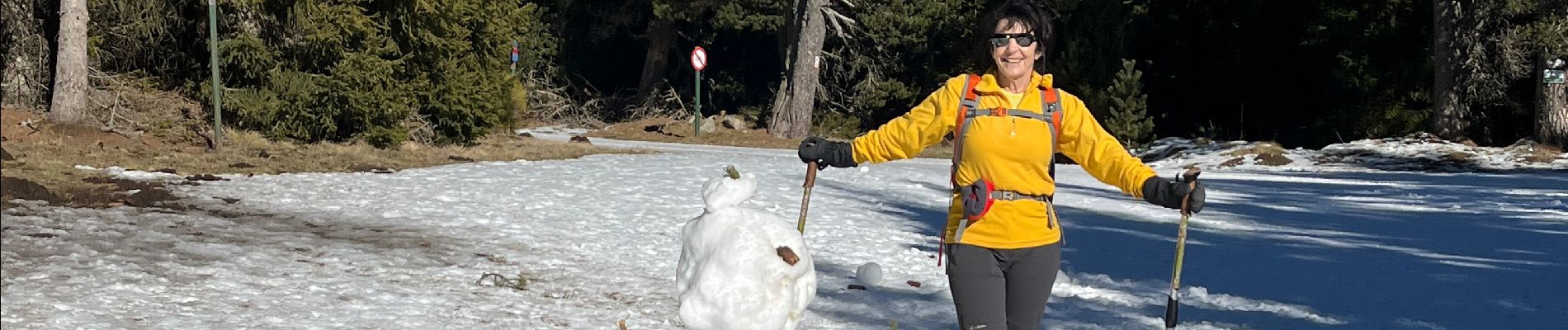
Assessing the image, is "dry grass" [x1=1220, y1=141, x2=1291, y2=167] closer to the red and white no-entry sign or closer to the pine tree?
the pine tree

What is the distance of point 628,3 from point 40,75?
23.7m

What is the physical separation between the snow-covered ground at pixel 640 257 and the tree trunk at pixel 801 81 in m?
16.0

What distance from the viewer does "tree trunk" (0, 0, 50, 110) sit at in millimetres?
18375

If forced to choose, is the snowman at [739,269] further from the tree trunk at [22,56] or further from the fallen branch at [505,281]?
the tree trunk at [22,56]

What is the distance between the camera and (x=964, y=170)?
447 cm

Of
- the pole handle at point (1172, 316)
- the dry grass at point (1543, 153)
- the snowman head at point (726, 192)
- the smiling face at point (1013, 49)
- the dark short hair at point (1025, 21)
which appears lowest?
the pole handle at point (1172, 316)

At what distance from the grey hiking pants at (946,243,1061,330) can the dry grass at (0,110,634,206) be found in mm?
9483

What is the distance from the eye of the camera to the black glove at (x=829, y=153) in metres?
4.60

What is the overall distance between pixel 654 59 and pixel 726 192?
38.1 m

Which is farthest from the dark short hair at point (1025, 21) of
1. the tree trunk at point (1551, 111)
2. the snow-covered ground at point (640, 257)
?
the tree trunk at point (1551, 111)

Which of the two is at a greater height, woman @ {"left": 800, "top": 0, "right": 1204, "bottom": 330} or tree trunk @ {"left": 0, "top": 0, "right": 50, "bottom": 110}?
tree trunk @ {"left": 0, "top": 0, "right": 50, "bottom": 110}

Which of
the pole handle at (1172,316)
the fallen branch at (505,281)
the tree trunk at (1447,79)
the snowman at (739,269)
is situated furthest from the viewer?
the tree trunk at (1447,79)

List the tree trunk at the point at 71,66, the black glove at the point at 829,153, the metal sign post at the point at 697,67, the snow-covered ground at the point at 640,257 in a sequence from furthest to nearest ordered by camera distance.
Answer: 1. the metal sign post at the point at 697,67
2. the tree trunk at the point at 71,66
3. the snow-covered ground at the point at 640,257
4. the black glove at the point at 829,153

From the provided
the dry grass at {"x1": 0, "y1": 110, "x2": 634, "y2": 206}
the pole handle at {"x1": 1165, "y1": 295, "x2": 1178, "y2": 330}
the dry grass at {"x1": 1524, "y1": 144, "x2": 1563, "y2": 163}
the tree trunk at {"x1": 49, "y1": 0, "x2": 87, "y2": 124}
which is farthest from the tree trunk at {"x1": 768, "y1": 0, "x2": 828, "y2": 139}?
the pole handle at {"x1": 1165, "y1": 295, "x2": 1178, "y2": 330}
